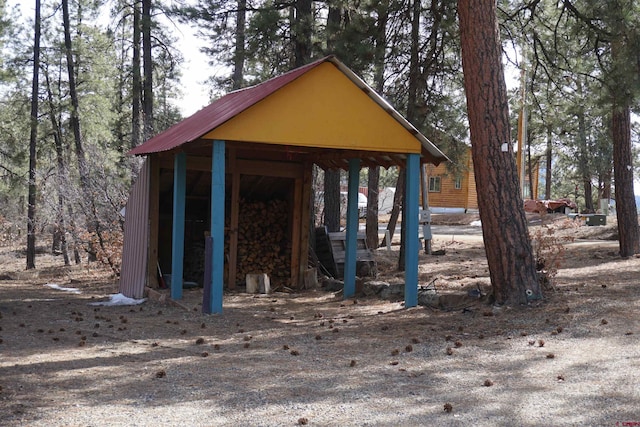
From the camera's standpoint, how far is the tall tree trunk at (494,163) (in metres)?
8.95

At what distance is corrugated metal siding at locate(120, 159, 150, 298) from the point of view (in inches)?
486

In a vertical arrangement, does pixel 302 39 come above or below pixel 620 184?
above

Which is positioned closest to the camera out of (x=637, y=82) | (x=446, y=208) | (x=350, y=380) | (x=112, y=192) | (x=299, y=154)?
(x=350, y=380)

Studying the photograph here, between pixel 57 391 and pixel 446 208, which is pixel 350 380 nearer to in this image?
pixel 57 391

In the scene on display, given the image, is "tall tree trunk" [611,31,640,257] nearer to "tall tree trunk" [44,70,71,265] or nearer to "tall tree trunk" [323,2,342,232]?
"tall tree trunk" [323,2,342,232]

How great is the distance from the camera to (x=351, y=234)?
40.2 feet

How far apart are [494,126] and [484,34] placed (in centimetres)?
122

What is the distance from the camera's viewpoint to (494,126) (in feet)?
29.9

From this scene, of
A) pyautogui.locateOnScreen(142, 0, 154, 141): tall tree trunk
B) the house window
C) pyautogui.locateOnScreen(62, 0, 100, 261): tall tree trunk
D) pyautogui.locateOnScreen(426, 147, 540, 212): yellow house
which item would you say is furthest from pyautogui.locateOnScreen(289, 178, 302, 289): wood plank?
the house window

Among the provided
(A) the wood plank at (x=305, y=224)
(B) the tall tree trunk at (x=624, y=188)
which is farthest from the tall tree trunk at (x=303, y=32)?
(B) the tall tree trunk at (x=624, y=188)

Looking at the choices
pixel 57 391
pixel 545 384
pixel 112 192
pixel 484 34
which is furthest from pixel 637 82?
pixel 112 192

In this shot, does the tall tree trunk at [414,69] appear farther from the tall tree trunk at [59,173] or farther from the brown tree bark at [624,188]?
the tall tree trunk at [59,173]

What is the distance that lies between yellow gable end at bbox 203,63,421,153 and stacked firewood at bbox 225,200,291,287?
14.1 feet

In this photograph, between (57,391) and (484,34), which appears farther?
(484,34)
